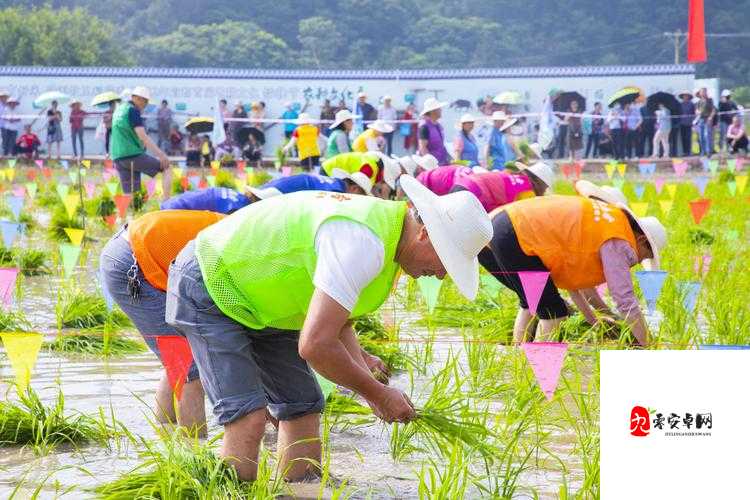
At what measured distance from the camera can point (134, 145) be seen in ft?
38.9

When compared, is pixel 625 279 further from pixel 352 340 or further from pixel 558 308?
pixel 352 340

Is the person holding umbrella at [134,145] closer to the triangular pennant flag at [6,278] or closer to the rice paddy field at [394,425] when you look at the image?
the rice paddy field at [394,425]

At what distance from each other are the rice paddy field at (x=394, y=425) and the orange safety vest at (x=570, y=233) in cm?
32

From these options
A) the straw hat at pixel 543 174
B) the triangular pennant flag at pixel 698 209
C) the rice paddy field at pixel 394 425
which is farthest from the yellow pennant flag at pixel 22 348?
the triangular pennant flag at pixel 698 209

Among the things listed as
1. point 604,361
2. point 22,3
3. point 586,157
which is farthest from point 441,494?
point 22,3

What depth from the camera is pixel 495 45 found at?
5422 centimetres

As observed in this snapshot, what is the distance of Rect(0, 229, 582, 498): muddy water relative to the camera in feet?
14.0

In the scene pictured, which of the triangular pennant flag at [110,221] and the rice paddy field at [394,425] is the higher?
the rice paddy field at [394,425]

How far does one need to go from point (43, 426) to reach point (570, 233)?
2647mm

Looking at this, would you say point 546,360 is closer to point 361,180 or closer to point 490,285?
point 490,285

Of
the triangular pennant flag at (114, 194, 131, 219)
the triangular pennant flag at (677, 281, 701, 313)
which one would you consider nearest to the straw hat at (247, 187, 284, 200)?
the triangular pennant flag at (677, 281, 701, 313)

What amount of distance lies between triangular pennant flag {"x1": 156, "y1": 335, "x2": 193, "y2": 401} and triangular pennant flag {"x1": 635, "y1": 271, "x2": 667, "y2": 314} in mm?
2355

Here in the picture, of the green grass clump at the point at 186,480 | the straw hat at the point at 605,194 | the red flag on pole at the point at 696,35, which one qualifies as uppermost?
the red flag on pole at the point at 696,35

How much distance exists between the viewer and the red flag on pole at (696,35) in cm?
3073
